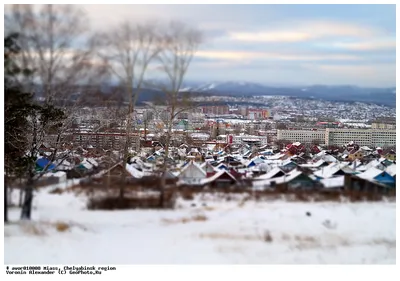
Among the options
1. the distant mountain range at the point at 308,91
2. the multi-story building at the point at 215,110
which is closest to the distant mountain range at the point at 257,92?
the distant mountain range at the point at 308,91

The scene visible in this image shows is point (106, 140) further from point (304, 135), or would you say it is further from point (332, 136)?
point (332, 136)

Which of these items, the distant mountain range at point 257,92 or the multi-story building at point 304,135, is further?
the multi-story building at point 304,135

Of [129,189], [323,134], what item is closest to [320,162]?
[323,134]

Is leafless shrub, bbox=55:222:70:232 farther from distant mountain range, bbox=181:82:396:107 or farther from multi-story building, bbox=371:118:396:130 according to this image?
multi-story building, bbox=371:118:396:130

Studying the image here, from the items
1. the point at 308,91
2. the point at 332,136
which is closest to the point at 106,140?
the point at 308,91

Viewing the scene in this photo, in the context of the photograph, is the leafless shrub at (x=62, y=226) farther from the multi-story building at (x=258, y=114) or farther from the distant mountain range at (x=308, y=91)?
the multi-story building at (x=258, y=114)

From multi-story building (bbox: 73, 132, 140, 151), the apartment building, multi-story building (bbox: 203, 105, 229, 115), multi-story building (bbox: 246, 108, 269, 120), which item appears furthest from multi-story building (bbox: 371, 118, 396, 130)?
multi-story building (bbox: 73, 132, 140, 151)
